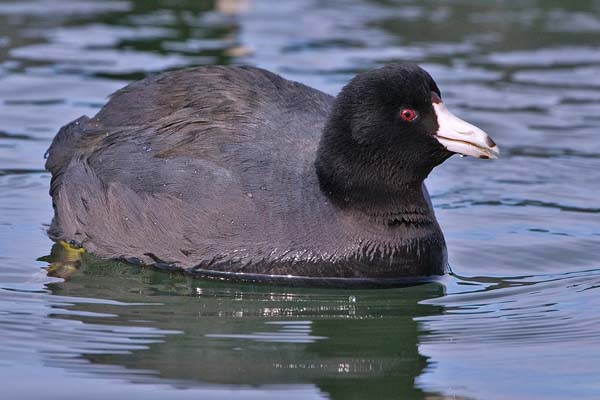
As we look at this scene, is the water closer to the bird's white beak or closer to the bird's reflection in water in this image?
the bird's reflection in water

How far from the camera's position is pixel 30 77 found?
457 inches

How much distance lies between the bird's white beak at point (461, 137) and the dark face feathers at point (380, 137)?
36 mm

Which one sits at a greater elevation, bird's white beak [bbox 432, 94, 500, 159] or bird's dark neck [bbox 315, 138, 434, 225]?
bird's white beak [bbox 432, 94, 500, 159]

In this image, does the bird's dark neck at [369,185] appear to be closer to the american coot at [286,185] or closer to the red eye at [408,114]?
the american coot at [286,185]

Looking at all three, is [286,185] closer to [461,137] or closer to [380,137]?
[380,137]

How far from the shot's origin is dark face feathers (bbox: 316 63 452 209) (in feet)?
22.1

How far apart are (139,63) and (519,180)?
441cm

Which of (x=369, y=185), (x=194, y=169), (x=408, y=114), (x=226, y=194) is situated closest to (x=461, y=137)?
(x=408, y=114)

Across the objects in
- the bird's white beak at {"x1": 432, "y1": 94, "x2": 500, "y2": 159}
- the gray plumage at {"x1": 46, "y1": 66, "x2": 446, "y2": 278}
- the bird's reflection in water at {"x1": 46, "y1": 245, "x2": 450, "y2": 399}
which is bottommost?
the bird's reflection in water at {"x1": 46, "y1": 245, "x2": 450, "y2": 399}

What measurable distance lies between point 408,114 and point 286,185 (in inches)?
29.4

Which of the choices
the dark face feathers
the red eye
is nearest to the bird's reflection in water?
the dark face feathers

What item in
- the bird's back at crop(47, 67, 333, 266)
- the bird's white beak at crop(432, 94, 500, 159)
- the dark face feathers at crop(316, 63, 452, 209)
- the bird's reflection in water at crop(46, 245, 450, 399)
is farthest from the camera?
the bird's back at crop(47, 67, 333, 266)

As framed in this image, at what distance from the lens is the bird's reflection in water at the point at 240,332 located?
5.41 meters

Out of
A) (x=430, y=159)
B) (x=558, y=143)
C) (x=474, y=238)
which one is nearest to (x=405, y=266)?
(x=430, y=159)
